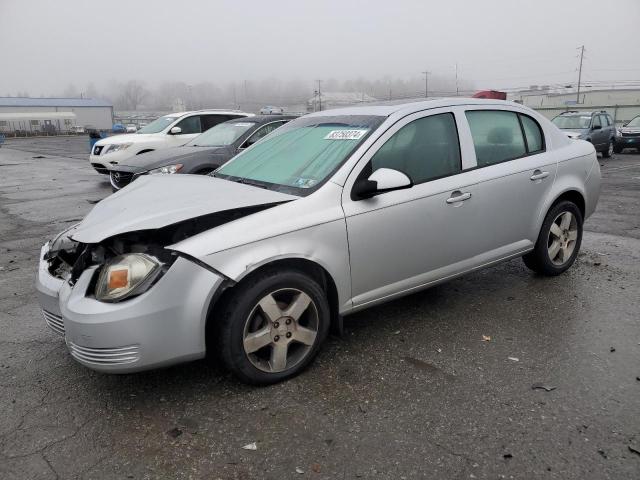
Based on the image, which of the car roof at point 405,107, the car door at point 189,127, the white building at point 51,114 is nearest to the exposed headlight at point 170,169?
the car roof at point 405,107

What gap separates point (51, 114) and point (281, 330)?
7695 cm

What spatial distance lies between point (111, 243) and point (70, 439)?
1.08m

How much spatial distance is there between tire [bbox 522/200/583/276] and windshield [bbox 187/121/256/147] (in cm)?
585

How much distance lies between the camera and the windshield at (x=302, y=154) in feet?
11.2

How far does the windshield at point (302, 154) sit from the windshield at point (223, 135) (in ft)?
16.2

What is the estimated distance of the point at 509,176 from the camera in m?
4.09

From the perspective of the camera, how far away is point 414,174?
3625mm

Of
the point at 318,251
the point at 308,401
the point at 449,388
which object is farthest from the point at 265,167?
the point at 449,388

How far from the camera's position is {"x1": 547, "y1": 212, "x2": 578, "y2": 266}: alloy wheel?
A: 185 inches

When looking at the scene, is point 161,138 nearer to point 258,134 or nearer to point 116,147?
point 116,147

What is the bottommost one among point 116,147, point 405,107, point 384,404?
point 384,404

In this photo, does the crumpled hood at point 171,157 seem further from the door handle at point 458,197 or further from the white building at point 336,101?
the white building at point 336,101

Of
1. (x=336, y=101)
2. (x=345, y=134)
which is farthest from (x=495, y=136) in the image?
(x=336, y=101)

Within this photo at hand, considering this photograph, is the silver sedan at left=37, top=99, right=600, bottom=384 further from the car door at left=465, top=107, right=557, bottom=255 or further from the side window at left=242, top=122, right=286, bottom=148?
the side window at left=242, top=122, right=286, bottom=148
